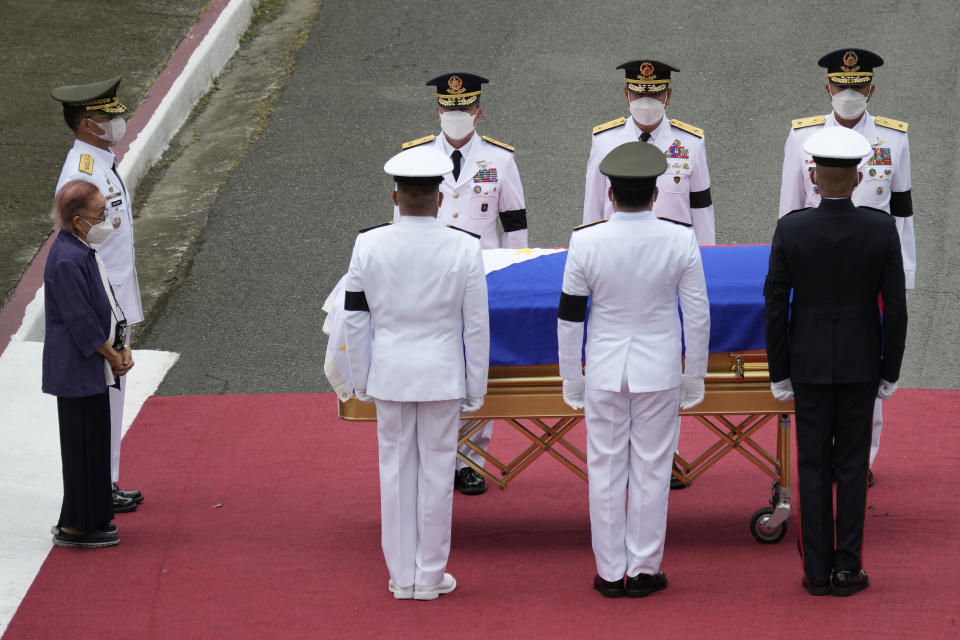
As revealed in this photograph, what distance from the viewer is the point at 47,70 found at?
33.8ft

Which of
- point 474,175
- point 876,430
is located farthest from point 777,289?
point 474,175

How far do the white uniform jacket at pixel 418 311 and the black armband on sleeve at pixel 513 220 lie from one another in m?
1.56

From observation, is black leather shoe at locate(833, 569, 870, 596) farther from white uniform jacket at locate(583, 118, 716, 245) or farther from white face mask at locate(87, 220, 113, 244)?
white face mask at locate(87, 220, 113, 244)

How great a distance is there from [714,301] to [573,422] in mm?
717

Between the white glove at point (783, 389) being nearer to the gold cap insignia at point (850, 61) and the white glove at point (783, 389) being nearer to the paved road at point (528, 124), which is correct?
the gold cap insignia at point (850, 61)

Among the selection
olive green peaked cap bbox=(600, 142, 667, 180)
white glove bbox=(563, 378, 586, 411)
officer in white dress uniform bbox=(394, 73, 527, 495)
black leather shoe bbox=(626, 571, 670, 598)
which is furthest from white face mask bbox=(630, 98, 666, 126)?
black leather shoe bbox=(626, 571, 670, 598)

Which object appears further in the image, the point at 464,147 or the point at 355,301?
the point at 464,147

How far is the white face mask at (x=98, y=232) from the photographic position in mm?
4910

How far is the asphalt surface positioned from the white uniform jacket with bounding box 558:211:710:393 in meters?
4.59

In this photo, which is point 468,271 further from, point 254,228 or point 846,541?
point 254,228

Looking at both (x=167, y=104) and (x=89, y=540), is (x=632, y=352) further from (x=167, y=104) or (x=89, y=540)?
(x=167, y=104)

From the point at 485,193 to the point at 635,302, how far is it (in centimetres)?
178

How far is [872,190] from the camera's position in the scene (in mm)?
5727

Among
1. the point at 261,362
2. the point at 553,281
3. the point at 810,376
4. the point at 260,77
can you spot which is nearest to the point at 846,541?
the point at 810,376
